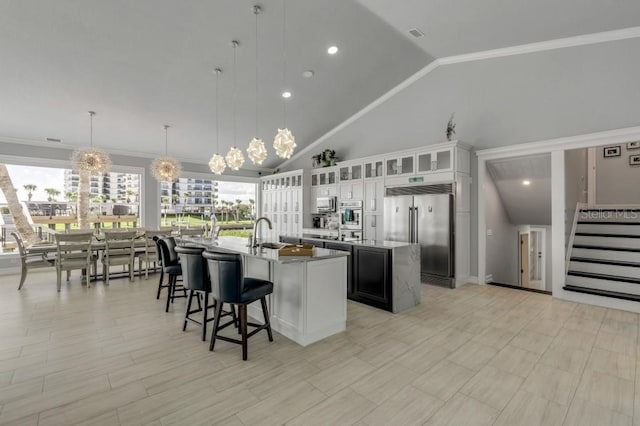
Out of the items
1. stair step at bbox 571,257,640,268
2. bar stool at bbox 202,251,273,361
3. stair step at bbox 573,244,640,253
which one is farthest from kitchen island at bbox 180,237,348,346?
stair step at bbox 573,244,640,253

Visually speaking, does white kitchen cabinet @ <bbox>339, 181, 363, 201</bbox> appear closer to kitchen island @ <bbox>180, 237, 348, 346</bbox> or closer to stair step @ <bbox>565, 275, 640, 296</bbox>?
kitchen island @ <bbox>180, 237, 348, 346</bbox>

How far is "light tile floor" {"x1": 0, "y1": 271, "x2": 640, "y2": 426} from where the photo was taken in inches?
77.9

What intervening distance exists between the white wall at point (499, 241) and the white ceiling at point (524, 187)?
0.14 metres

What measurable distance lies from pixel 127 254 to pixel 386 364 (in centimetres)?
519

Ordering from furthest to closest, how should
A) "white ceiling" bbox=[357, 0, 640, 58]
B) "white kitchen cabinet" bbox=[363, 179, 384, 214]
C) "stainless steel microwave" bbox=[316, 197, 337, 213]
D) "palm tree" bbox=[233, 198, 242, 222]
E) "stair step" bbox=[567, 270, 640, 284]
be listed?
"palm tree" bbox=[233, 198, 242, 222], "stainless steel microwave" bbox=[316, 197, 337, 213], "white kitchen cabinet" bbox=[363, 179, 384, 214], "stair step" bbox=[567, 270, 640, 284], "white ceiling" bbox=[357, 0, 640, 58]

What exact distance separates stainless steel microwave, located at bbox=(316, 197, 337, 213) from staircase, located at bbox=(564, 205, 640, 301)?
462cm

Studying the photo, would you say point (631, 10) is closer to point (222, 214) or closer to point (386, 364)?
point (386, 364)

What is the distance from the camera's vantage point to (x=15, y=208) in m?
6.42

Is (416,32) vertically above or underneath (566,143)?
above

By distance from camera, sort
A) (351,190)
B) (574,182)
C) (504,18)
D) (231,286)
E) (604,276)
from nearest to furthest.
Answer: (231,286), (504,18), (604,276), (574,182), (351,190)

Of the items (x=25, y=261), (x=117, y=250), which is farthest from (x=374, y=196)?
(x=25, y=261)

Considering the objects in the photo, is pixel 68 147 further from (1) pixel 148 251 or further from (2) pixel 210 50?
(2) pixel 210 50

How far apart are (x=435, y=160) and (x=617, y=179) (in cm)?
445

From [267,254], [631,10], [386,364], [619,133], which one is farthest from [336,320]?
[631,10]
